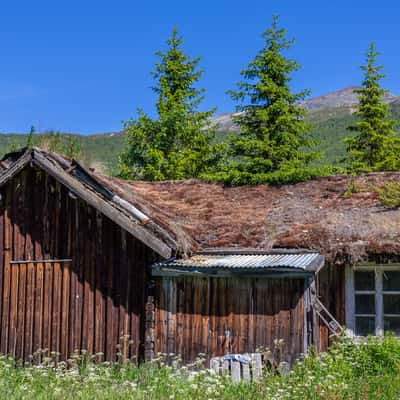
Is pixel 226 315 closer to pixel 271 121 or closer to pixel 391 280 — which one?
pixel 391 280

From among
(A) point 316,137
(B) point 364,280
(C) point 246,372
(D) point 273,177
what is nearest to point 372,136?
(D) point 273,177

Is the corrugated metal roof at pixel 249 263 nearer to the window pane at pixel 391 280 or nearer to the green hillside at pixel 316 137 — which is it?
the window pane at pixel 391 280

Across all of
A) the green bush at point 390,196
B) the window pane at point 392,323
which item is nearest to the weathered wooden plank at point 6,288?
the window pane at point 392,323

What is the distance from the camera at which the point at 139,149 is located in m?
28.0

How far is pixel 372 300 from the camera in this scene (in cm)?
1209

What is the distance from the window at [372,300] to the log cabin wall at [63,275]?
3920 millimetres

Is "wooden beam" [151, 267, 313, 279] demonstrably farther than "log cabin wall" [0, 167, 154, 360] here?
No

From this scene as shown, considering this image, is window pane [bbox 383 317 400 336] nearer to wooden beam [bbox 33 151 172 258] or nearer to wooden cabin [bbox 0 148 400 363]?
wooden cabin [bbox 0 148 400 363]

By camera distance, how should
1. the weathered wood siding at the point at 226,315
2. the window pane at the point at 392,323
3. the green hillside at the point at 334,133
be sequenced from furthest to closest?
1. the green hillside at the point at 334,133
2. the window pane at the point at 392,323
3. the weathered wood siding at the point at 226,315

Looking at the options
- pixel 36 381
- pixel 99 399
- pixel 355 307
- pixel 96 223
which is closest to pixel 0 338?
pixel 96 223

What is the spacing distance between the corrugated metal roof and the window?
4.18 feet

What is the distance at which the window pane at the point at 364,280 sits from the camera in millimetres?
12164

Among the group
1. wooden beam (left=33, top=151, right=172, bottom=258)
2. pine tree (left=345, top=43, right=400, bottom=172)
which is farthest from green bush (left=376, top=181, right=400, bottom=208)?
pine tree (left=345, top=43, right=400, bottom=172)

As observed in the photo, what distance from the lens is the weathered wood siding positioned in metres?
10.8
